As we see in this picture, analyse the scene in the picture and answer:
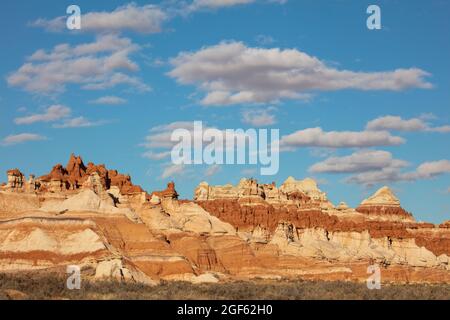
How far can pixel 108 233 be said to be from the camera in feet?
325

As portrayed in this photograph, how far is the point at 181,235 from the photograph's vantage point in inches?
4707

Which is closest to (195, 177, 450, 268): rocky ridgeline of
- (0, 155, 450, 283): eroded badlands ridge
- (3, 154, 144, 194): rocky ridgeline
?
(0, 155, 450, 283): eroded badlands ridge

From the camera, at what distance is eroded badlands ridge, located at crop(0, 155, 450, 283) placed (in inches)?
3659

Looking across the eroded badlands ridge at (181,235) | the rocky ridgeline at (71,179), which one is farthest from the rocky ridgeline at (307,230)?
the rocky ridgeline at (71,179)

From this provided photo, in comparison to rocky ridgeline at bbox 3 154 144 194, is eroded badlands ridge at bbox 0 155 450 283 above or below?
below

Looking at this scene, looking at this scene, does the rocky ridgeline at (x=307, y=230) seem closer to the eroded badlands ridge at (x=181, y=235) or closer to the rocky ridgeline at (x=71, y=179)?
the eroded badlands ridge at (x=181, y=235)

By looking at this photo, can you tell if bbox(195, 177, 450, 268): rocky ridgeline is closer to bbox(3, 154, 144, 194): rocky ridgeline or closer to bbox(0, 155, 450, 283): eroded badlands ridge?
bbox(0, 155, 450, 283): eroded badlands ridge

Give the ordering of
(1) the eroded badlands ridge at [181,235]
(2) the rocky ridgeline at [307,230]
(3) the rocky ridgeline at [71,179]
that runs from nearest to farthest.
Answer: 1. (1) the eroded badlands ridge at [181,235]
2. (3) the rocky ridgeline at [71,179]
3. (2) the rocky ridgeline at [307,230]

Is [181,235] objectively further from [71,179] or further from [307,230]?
[307,230]

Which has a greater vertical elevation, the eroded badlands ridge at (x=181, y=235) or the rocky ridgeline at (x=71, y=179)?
the rocky ridgeline at (x=71, y=179)

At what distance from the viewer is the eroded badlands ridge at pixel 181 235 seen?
9294 centimetres

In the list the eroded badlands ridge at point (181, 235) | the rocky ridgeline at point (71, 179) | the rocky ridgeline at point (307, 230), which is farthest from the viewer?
the rocky ridgeline at point (307, 230)
